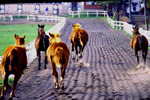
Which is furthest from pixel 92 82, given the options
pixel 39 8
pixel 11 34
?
pixel 39 8

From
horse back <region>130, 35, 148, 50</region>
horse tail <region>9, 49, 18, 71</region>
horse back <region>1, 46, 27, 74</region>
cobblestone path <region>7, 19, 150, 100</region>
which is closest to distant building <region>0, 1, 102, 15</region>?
cobblestone path <region>7, 19, 150, 100</region>

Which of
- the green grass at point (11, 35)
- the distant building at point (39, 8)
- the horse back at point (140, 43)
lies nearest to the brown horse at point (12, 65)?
the horse back at point (140, 43)

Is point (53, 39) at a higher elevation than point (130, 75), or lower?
higher

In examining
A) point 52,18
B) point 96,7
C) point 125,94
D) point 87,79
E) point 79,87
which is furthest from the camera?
point 96,7

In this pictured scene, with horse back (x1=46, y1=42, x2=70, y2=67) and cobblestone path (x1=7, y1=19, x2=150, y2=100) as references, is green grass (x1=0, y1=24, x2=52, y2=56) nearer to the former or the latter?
cobblestone path (x1=7, y1=19, x2=150, y2=100)

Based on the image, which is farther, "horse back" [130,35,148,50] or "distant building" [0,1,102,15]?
"distant building" [0,1,102,15]

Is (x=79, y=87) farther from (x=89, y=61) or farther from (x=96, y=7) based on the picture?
(x=96, y=7)

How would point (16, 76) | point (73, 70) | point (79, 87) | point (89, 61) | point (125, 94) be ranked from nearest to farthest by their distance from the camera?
point (16, 76) → point (125, 94) → point (79, 87) → point (73, 70) → point (89, 61)

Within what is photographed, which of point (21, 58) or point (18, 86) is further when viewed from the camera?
point (18, 86)

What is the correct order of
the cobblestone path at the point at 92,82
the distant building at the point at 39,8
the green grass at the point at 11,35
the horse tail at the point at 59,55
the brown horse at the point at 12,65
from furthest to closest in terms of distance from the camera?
1. the distant building at the point at 39,8
2. the green grass at the point at 11,35
3. the horse tail at the point at 59,55
4. the cobblestone path at the point at 92,82
5. the brown horse at the point at 12,65

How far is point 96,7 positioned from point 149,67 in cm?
6891

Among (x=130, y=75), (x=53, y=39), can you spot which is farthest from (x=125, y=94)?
(x=130, y=75)

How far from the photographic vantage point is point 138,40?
1545cm

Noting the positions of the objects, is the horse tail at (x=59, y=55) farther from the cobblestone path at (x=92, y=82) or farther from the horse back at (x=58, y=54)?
the cobblestone path at (x=92, y=82)
